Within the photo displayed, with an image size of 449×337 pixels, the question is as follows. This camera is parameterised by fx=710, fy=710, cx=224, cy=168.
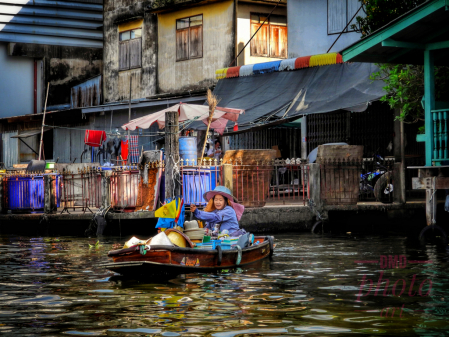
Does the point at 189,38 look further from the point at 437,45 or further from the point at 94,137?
the point at 437,45

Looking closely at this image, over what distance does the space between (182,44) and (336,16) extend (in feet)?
21.4

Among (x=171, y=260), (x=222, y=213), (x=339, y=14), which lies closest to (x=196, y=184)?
(x=222, y=213)

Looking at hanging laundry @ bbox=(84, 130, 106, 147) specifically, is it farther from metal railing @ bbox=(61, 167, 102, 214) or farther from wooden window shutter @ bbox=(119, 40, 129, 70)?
metal railing @ bbox=(61, 167, 102, 214)

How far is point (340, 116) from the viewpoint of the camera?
22594mm

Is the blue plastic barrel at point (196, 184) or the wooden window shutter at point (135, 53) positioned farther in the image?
the wooden window shutter at point (135, 53)

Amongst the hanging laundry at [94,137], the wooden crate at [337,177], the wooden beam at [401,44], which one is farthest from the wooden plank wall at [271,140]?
the wooden beam at [401,44]

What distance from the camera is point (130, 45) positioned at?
95.6ft

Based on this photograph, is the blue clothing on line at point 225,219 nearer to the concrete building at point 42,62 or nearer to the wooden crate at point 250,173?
the wooden crate at point 250,173

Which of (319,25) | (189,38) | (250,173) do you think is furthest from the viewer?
(189,38)

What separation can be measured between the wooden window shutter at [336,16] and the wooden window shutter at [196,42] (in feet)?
17.2

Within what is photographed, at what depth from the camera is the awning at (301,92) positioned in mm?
19297

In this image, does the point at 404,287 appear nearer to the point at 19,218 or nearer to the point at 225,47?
the point at 19,218

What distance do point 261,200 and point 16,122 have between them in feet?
55.0

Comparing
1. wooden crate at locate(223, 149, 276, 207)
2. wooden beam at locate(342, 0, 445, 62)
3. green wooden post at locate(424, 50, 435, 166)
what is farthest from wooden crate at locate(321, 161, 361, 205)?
green wooden post at locate(424, 50, 435, 166)
